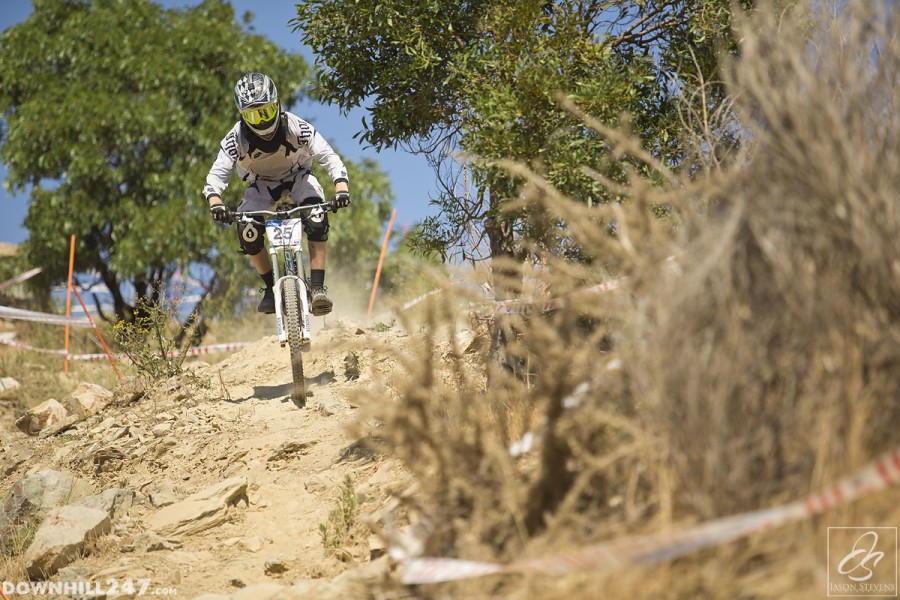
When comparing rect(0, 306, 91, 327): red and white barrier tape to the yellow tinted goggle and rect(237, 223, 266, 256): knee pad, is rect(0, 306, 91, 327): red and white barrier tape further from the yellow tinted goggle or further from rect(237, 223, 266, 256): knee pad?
the yellow tinted goggle

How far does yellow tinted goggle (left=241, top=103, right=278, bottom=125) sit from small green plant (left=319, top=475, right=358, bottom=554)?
334 cm

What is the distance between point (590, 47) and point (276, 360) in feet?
16.9

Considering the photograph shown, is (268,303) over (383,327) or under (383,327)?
over

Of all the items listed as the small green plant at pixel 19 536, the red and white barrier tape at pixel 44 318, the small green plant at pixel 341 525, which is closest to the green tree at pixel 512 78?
the small green plant at pixel 341 525

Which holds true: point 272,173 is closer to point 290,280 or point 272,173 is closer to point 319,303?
point 290,280

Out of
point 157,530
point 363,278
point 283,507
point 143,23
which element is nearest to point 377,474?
point 283,507

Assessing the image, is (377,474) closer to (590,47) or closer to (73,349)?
(590,47)

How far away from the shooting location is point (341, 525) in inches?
178

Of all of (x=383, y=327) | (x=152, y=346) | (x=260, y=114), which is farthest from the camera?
(x=383, y=327)

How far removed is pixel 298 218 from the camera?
7219 millimetres

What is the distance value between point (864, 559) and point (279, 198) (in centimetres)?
587

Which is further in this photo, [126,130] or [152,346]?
[126,130]

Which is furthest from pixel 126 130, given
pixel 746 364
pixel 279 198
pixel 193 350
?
pixel 746 364

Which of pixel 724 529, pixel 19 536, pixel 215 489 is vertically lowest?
pixel 19 536
